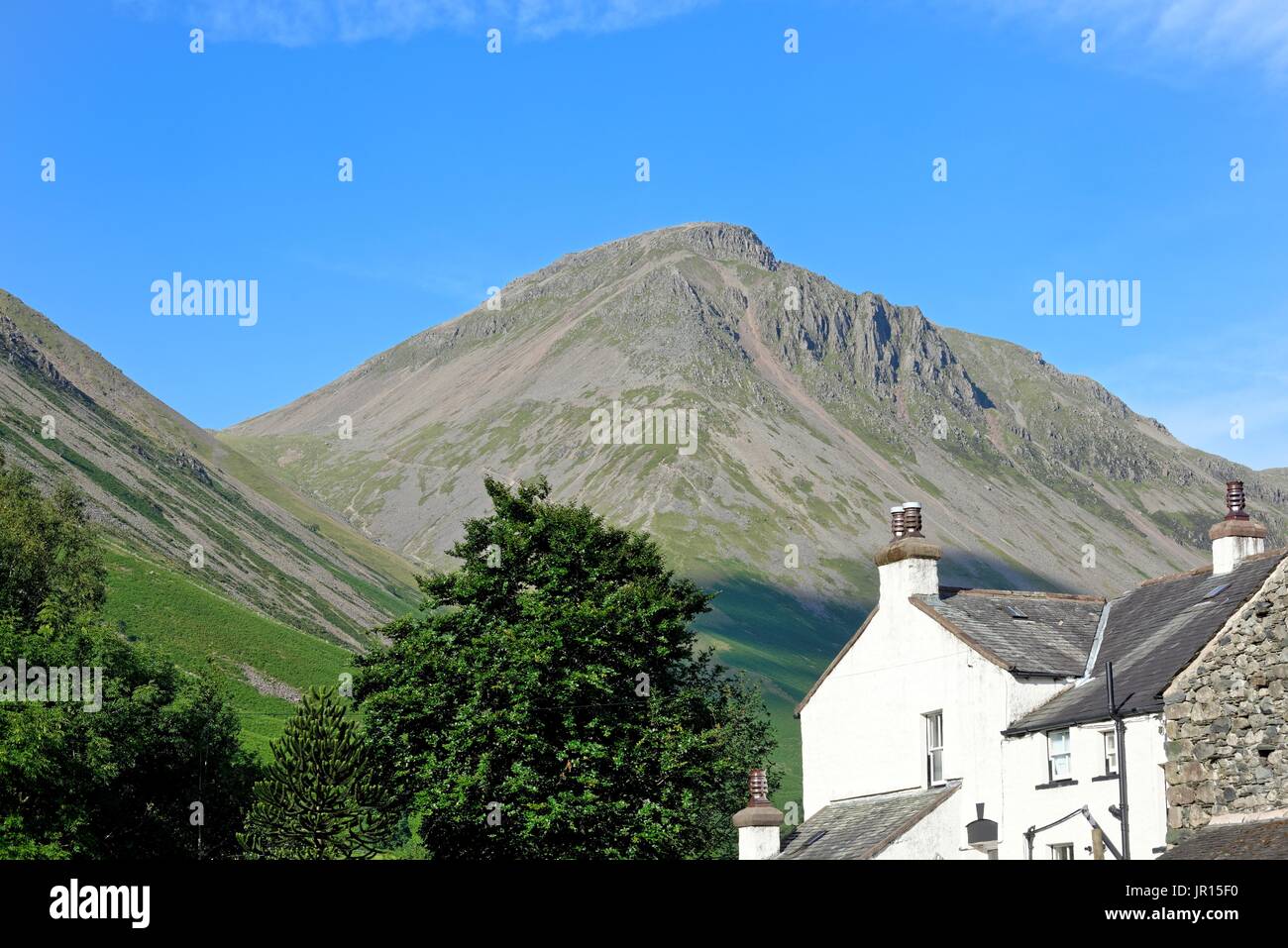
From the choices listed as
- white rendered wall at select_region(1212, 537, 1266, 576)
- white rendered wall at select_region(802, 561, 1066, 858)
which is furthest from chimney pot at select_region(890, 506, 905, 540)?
white rendered wall at select_region(1212, 537, 1266, 576)

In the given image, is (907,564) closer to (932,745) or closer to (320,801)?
(932,745)

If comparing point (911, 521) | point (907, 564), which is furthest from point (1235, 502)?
point (907, 564)

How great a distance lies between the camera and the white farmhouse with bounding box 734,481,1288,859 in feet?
123

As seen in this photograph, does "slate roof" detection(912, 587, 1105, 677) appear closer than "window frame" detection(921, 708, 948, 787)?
Yes

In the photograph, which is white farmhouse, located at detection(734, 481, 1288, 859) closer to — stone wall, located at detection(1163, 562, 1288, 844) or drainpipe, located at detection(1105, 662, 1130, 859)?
drainpipe, located at detection(1105, 662, 1130, 859)

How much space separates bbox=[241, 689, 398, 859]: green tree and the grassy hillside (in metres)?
63.3

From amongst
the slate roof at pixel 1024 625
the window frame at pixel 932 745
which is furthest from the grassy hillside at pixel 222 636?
the window frame at pixel 932 745

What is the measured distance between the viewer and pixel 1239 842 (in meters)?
25.7

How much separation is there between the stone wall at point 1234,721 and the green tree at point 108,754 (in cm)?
3893

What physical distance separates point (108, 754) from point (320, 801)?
9.70m

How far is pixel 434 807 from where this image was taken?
53188mm

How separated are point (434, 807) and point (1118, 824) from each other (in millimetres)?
26410

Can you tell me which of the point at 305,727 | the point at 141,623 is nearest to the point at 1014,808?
the point at 305,727
